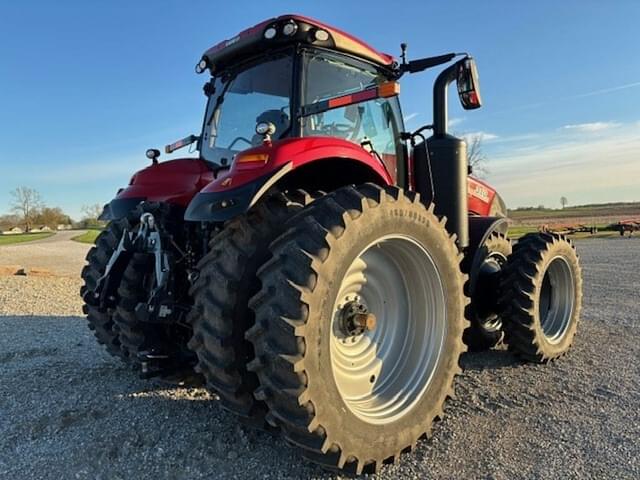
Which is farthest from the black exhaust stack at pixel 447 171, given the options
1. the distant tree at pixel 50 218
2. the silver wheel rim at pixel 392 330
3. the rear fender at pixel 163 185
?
the distant tree at pixel 50 218

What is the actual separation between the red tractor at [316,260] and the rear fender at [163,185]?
0.05 feet

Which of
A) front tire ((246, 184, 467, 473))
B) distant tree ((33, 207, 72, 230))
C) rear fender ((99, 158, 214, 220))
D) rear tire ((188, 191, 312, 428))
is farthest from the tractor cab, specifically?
distant tree ((33, 207, 72, 230))

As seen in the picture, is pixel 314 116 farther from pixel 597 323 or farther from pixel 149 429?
pixel 597 323

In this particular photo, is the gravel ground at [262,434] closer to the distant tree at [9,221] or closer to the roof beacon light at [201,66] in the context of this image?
the roof beacon light at [201,66]

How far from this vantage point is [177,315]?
9.83 feet

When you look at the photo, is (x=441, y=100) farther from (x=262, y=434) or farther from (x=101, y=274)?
(x=101, y=274)

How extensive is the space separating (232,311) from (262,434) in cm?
106

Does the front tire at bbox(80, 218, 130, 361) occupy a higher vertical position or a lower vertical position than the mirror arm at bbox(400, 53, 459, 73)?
lower

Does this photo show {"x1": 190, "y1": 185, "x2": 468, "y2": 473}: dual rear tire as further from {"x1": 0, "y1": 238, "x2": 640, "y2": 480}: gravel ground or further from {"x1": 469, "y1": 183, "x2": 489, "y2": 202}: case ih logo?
{"x1": 469, "y1": 183, "x2": 489, "y2": 202}: case ih logo

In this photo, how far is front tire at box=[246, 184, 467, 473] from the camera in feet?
7.52

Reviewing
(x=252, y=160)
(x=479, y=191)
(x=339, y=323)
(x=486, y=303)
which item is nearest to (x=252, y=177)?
(x=252, y=160)

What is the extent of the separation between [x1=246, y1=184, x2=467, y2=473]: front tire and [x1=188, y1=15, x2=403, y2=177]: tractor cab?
79 cm

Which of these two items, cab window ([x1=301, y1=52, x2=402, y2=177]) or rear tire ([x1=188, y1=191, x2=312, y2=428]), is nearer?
rear tire ([x1=188, y1=191, x2=312, y2=428])

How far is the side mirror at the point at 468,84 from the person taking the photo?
12.1 ft
